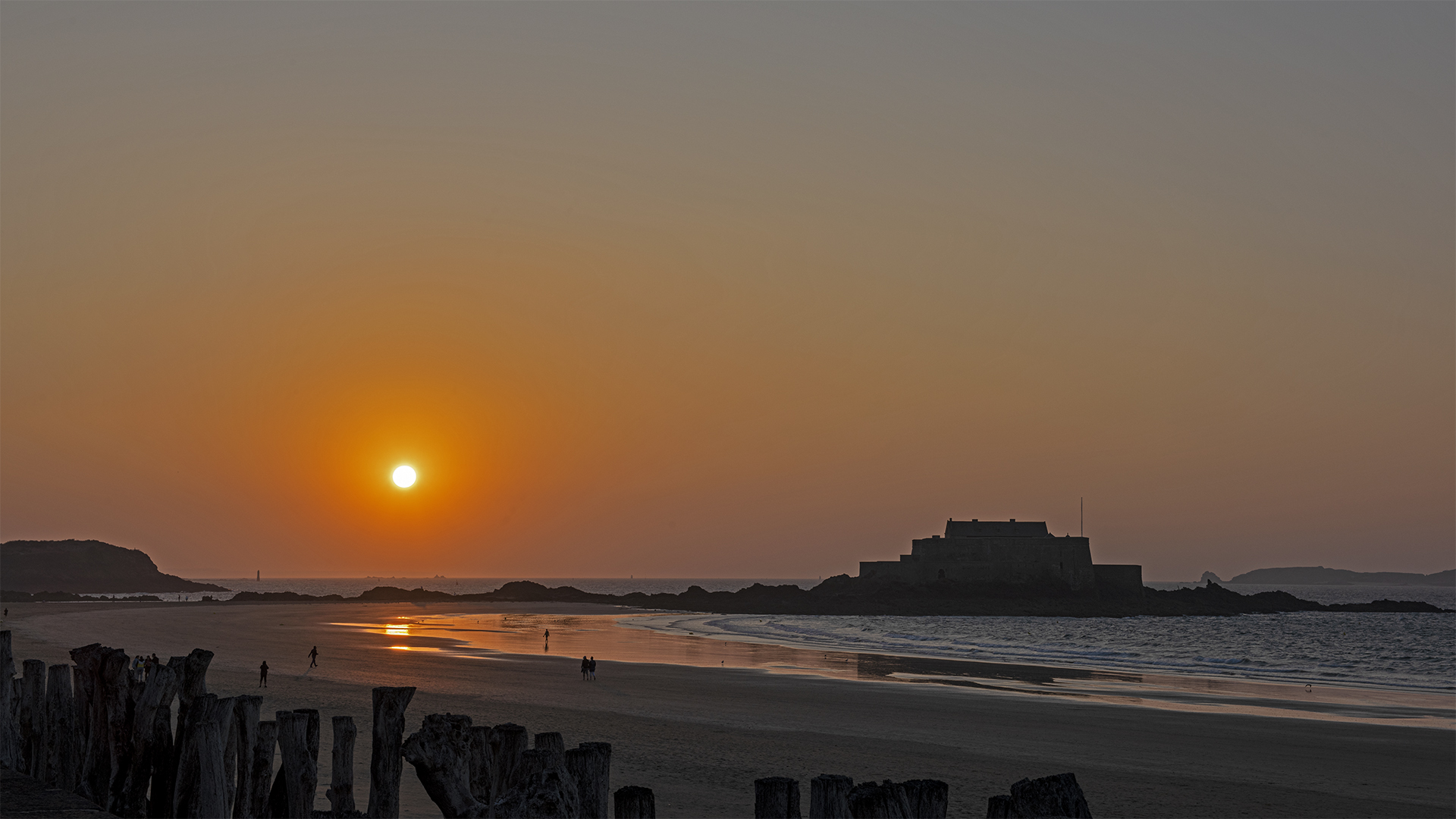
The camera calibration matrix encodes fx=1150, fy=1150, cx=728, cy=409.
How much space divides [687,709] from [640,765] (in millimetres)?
9635

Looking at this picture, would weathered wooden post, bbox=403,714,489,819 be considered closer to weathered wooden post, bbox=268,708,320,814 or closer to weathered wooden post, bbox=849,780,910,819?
weathered wooden post, bbox=849,780,910,819

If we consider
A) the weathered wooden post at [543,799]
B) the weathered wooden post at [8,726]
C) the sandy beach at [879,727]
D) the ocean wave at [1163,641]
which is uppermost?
the weathered wooden post at [543,799]

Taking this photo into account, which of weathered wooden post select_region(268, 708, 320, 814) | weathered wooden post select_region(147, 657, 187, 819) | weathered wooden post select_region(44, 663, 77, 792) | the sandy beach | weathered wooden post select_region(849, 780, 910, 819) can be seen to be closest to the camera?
weathered wooden post select_region(849, 780, 910, 819)

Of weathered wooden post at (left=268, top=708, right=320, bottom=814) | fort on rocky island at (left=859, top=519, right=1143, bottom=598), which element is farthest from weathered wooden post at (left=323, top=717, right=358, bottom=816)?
fort on rocky island at (left=859, top=519, right=1143, bottom=598)

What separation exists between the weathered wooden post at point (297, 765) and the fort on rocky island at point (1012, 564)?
4257 inches

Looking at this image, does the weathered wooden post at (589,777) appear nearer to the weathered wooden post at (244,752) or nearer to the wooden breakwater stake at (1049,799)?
the wooden breakwater stake at (1049,799)

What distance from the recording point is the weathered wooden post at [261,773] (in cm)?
847

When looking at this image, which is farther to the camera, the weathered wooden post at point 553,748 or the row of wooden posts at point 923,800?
the weathered wooden post at point 553,748

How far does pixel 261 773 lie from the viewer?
334 inches

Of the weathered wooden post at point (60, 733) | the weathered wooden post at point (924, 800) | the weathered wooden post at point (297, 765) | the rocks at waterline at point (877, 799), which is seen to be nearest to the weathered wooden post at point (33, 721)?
the weathered wooden post at point (60, 733)

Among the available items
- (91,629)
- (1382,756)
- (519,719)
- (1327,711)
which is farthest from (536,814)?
(91,629)

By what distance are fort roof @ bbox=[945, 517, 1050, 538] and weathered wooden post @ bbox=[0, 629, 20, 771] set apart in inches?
4339

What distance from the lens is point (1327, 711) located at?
31891mm

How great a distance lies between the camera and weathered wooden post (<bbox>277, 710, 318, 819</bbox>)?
320 inches
